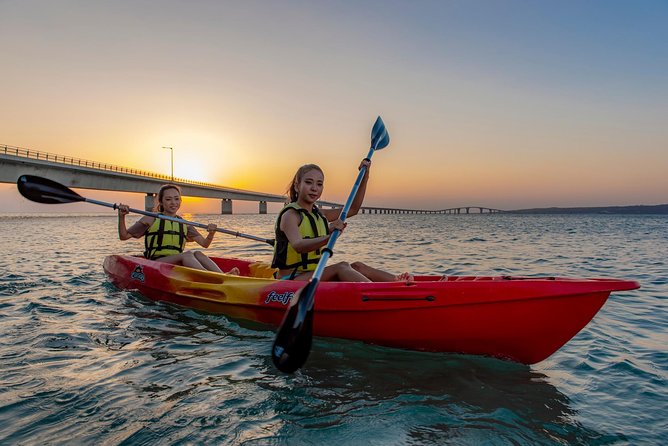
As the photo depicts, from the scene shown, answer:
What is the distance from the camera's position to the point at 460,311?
3.59 meters

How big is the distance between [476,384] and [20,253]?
13.7 metres

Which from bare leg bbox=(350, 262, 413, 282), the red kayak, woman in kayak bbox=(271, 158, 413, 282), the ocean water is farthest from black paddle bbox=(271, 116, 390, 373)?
bare leg bbox=(350, 262, 413, 282)

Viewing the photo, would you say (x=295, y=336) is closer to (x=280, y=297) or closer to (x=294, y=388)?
(x=294, y=388)

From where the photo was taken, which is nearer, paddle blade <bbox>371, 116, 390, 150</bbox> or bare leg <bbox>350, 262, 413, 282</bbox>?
bare leg <bbox>350, 262, 413, 282</bbox>

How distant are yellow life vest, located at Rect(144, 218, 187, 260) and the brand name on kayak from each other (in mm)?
2726

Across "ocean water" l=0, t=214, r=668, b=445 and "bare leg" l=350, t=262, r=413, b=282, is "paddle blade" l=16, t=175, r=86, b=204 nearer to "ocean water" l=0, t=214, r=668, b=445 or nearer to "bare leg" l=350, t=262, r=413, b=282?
"ocean water" l=0, t=214, r=668, b=445

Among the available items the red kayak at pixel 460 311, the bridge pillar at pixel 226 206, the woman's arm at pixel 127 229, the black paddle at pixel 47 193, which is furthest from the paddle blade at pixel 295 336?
the bridge pillar at pixel 226 206

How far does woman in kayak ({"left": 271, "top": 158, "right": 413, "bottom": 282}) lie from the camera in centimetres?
418

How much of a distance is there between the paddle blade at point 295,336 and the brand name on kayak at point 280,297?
839 millimetres

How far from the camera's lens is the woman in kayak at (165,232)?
6.46 m

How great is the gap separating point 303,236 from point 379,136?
2.04m

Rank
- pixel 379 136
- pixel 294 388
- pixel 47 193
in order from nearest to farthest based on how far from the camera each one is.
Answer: pixel 294 388
pixel 379 136
pixel 47 193

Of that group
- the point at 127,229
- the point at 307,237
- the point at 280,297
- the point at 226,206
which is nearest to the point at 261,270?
the point at 127,229

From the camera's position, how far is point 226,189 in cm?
6216
